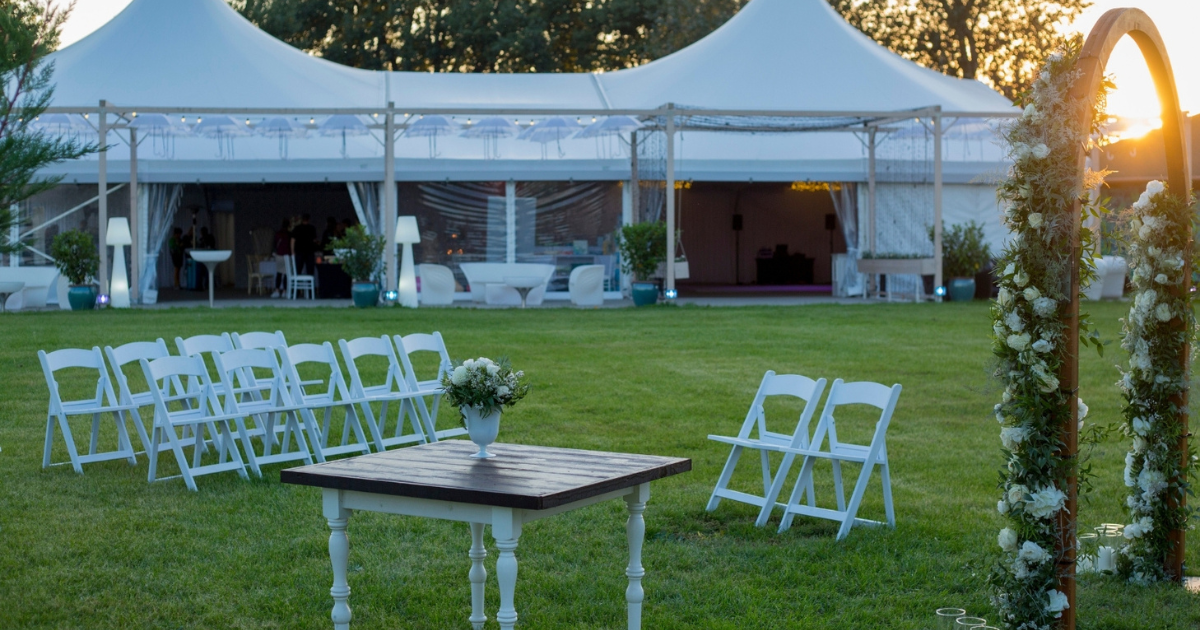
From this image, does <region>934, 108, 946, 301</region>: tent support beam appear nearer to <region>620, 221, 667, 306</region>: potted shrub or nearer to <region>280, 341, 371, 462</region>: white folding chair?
<region>620, 221, 667, 306</region>: potted shrub

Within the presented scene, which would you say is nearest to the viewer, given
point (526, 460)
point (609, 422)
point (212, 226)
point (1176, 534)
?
point (526, 460)

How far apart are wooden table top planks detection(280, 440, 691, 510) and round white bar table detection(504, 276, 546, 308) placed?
521 inches

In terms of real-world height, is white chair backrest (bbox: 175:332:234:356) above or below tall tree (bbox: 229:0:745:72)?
below

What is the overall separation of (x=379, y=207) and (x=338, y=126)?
78.4 inches

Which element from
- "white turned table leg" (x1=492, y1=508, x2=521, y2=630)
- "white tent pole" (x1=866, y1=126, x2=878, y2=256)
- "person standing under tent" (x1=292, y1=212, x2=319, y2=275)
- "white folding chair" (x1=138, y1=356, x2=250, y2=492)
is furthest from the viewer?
"person standing under tent" (x1=292, y1=212, x2=319, y2=275)

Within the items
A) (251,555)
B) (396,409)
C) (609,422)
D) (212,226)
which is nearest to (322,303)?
(212,226)

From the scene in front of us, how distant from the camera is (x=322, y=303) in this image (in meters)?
18.5

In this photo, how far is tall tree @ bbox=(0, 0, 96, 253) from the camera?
481cm

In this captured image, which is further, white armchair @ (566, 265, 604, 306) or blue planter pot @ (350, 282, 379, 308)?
white armchair @ (566, 265, 604, 306)

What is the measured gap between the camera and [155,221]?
19344mm

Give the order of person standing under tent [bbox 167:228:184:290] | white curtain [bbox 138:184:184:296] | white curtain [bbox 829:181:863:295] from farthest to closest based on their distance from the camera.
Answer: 1. person standing under tent [bbox 167:228:184:290]
2. white curtain [bbox 829:181:863:295]
3. white curtain [bbox 138:184:184:296]

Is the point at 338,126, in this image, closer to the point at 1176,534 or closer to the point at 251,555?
the point at 251,555

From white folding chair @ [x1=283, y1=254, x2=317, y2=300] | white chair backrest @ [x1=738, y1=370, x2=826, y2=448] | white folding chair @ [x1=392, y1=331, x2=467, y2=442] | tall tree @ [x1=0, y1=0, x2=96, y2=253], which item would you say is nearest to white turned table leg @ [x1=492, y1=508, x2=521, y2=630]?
white chair backrest @ [x1=738, y1=370, x2=826, y2=448]

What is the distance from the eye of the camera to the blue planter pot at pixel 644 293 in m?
17.4
